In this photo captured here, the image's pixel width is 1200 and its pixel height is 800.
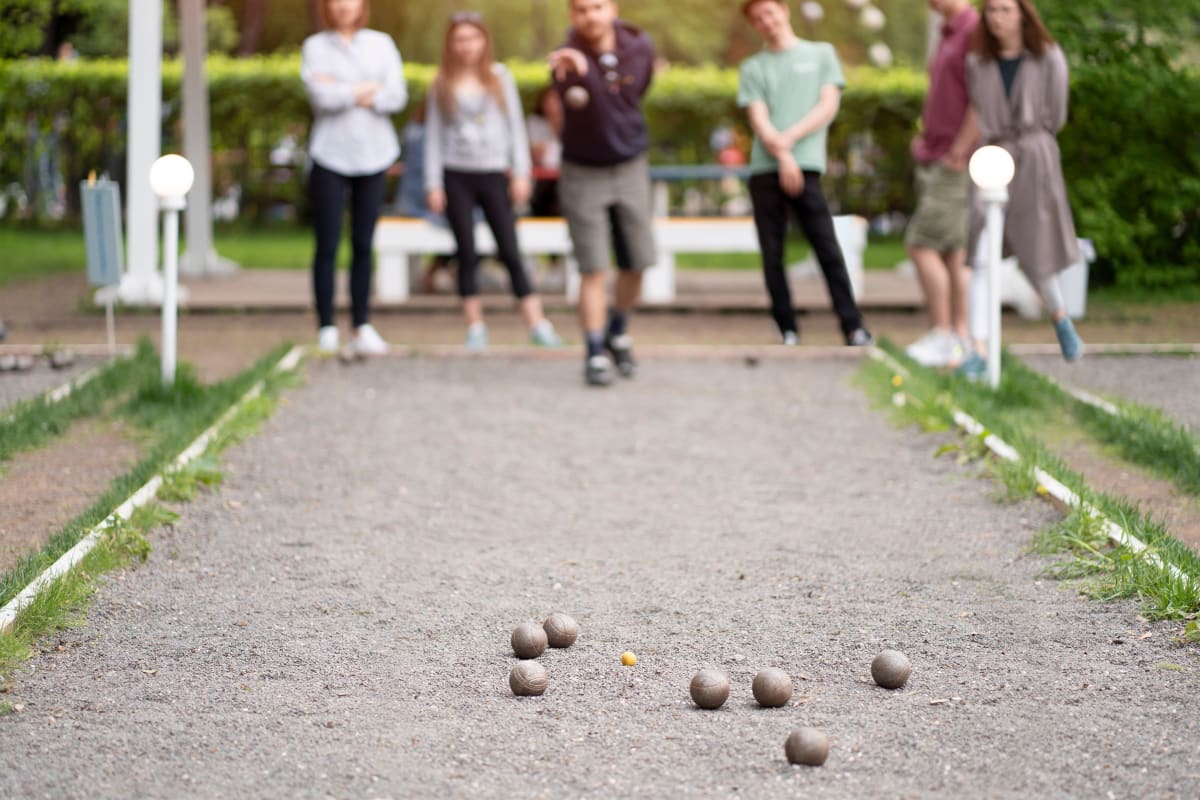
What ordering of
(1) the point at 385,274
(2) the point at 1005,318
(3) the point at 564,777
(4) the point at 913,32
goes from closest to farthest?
(3) the point at 564,777 → (2) the point at 1005,318 → (1) the point at 385,274 → (4) the point at 913,32

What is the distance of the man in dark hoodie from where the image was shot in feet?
26.7

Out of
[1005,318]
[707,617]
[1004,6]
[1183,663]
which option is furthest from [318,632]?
[1005,318]

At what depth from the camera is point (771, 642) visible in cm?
428

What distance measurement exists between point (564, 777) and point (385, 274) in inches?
368

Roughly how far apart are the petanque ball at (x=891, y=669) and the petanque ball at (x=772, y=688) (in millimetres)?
235

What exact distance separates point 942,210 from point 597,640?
483 cm

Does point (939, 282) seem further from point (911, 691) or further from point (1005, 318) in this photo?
point (911, 691)

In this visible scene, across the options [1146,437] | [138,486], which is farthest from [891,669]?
[1146,437]

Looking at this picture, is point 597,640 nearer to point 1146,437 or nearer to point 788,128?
point 1146,437

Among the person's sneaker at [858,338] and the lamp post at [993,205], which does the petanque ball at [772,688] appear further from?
the person's sneaker at [858,338]

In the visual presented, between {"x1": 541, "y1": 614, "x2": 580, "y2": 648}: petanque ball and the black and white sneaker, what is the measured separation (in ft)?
15.4

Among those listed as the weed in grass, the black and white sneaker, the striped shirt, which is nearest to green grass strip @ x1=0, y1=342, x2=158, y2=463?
the weed in grass

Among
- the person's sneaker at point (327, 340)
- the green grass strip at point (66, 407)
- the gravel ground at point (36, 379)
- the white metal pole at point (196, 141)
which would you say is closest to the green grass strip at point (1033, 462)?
the person's sneaker at point (327, 340)

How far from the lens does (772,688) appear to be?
12.3 feet
